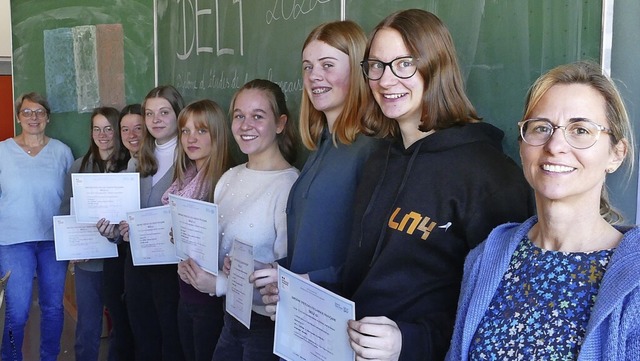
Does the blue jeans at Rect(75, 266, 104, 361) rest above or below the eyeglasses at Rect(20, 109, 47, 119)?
below

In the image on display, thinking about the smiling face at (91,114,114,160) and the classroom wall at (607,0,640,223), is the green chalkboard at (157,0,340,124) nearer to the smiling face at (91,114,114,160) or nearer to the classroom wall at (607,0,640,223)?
the smiling face at (91,114,114,160)

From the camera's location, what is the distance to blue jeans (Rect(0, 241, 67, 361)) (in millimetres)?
3902

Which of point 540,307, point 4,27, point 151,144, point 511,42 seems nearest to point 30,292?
point 151,144

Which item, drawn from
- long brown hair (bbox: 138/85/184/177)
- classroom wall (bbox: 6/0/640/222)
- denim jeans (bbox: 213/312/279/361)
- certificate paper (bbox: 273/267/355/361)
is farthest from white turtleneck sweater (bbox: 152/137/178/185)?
classroom wall (bbox: 6/0/640/222)

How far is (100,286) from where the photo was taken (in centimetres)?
384

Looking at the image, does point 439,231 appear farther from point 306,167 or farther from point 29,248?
point 29,248

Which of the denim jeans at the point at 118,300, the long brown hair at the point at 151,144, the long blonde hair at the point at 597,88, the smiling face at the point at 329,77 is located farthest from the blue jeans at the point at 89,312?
the long blonde hair at the point at 597,88

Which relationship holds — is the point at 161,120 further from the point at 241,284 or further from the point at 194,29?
the point at 241,284

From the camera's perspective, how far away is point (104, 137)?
12.8ft

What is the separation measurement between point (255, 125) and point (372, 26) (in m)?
0.58

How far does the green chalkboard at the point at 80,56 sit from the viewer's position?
4359 mm

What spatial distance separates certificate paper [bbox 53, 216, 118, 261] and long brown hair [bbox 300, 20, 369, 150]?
186 cm

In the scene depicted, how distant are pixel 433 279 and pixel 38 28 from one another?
4.54 meters

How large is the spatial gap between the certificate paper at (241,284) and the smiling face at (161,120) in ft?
4.37
